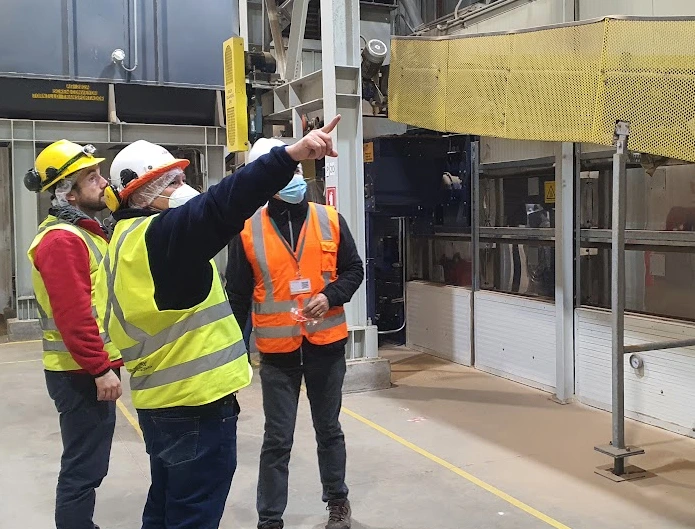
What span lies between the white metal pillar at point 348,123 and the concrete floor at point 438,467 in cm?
72

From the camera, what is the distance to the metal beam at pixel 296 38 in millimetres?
7207

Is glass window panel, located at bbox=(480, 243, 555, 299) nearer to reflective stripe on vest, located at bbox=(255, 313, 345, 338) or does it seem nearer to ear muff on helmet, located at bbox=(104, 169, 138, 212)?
reflective stripe on vest, located at bbox=(255, 313, 345, 338)

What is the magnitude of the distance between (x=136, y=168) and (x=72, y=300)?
80 centimetres

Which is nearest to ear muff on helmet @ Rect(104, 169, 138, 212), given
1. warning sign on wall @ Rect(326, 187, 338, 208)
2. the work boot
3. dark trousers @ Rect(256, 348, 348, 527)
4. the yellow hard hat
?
the yellow hard hat

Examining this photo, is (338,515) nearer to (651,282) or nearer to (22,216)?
(651,282)

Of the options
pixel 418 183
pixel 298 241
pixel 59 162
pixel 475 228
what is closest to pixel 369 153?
pixel 418 183

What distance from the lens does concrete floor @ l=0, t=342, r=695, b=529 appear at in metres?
3.85

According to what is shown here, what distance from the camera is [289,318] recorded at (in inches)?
135

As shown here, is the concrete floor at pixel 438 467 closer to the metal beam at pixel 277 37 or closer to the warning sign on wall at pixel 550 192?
the warning sign on wall at pixel 550 192

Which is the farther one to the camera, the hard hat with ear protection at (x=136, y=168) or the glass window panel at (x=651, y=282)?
the glass window panel at (x=651, y=282)

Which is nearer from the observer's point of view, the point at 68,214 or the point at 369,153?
the point at 68,214

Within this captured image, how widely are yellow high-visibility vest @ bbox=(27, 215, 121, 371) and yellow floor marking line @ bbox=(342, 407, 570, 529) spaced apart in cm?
232

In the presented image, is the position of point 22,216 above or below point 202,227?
above

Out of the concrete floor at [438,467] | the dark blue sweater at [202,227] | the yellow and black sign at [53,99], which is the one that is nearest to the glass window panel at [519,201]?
the concrete floor at [438,467]
